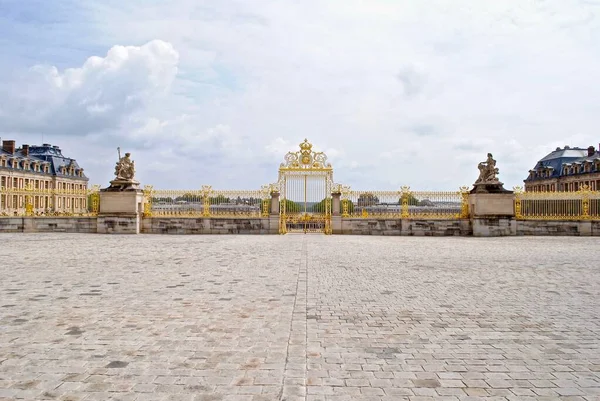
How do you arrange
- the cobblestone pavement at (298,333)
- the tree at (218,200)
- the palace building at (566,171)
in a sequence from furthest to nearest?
the palace building at (566,171) → the tree at (218,200) → the cobblestone pavement at (298,333)

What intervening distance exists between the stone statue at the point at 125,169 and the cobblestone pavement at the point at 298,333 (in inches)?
578

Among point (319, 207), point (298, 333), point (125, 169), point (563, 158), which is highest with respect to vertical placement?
point (563, 158)

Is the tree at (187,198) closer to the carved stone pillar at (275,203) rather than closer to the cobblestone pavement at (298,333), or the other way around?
the carved stone pillar at (275,203)

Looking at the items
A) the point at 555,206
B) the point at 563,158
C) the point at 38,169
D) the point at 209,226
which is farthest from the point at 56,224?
the point at 563,158

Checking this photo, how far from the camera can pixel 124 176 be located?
26.2 m

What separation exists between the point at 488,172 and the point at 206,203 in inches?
573

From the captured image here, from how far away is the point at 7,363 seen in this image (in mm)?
4898

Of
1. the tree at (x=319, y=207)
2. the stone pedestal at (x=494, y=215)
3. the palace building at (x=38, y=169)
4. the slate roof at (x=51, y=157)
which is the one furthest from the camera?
the slate roof at (x=51, y=157)

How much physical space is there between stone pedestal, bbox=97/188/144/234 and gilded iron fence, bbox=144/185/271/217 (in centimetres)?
97

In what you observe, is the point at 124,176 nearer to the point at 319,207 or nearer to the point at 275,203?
the point at 275,203

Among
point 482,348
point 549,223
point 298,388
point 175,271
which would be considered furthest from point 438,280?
point 549,223

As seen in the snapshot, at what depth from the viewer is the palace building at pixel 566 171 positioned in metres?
60.2

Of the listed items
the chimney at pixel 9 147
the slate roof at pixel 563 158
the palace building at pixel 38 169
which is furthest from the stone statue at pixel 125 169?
the slate roof at pixel 563 158

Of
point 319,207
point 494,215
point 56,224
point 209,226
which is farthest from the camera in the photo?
point 319,207
